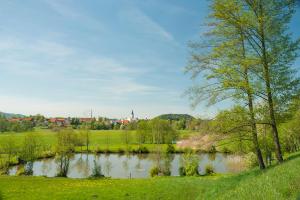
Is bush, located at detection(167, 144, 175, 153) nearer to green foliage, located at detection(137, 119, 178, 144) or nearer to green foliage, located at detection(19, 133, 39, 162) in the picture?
green foliage, located at detection(137, 119, 178, 144)

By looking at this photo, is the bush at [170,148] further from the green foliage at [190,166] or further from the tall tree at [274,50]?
the tall tree at [274,50]

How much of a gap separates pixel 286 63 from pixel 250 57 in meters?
2.01

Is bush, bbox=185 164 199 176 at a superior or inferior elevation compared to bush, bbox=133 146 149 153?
inferior

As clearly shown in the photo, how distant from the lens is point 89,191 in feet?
82.8

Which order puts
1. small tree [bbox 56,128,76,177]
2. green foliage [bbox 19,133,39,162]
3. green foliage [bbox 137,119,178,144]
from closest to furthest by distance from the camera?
small tree [bbox 56,128,76,177], green foliage [bbox 19,133,39,162], green foliage [bbox 137,119,178,144]

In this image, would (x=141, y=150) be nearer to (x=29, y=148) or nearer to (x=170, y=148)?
(x=170, y=148)

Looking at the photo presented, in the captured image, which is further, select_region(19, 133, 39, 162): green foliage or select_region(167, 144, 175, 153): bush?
select_region(167, 144, 175, 153): bush

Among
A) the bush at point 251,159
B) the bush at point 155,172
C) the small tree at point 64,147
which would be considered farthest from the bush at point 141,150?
the bush at point 251,159

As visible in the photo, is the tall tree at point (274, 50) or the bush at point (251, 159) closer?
the tall tree at point (274, 50)

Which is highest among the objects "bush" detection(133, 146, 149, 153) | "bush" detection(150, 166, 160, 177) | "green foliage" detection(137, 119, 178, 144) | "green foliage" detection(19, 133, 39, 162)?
"green foliage" detection(137, 119, 178, 144)

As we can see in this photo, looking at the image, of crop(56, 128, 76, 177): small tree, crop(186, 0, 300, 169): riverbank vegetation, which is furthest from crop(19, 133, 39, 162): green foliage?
crop(186, 0, 300, 169): riverbank vegetation

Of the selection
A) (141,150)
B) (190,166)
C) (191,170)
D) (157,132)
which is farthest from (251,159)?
(157,132)

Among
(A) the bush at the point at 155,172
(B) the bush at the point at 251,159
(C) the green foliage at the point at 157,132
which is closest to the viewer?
(B) the bush at the point at 251,159

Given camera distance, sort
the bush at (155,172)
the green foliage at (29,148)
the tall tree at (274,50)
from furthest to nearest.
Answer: the green foliage at (29,148)
the bush at (155,172)
the tall tree at (274,50)
